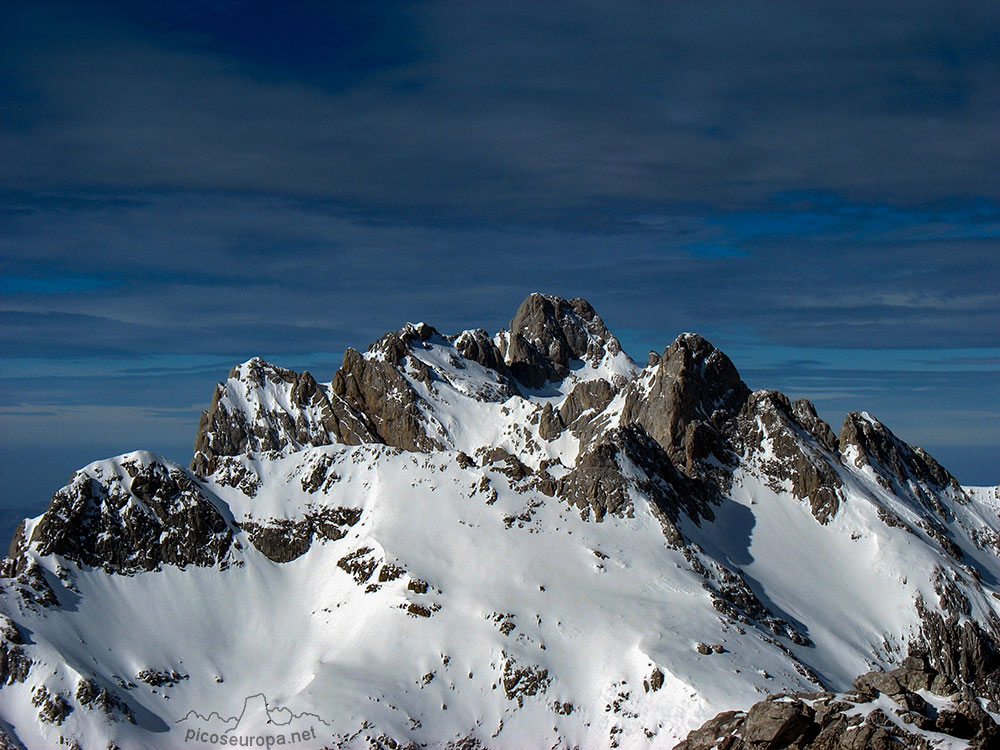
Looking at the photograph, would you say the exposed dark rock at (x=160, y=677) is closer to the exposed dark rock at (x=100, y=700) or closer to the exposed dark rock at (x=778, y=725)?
the exposed dark rock at (x=100, y=700)

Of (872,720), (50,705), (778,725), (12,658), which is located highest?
(872,720)

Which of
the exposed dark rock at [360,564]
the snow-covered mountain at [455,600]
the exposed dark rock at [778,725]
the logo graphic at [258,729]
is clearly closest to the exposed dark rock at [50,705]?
the snow-covered mountain at [455,600]

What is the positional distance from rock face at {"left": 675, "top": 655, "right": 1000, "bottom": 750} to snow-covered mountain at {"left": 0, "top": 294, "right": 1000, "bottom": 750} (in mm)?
46072

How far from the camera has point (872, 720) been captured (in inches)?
2768

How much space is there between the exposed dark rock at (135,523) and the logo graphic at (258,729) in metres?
35.3

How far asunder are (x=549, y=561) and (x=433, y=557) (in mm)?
18518

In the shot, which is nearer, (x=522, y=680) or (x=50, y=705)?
(x=50, y=705)

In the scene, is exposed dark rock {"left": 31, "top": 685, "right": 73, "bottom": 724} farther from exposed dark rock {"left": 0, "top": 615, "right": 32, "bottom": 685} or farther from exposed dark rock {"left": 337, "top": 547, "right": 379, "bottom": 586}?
exposed dark rock {"left": 337, "top": 547, "right": 379, "bottom": 586}

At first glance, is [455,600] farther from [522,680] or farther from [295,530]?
[295,530]

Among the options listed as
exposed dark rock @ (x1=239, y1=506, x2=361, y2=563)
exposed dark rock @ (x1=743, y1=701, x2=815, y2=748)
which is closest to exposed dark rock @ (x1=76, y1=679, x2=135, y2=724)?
exposed dark rock @ (x1=239, y1=506, x2=361, y2=563)

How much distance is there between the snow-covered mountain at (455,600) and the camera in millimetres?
127188

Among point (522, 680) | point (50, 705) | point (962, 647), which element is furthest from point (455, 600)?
point (962, 647)

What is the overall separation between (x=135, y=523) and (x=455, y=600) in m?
55.5

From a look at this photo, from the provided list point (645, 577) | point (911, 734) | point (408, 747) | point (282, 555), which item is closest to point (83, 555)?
point (282, 555)
